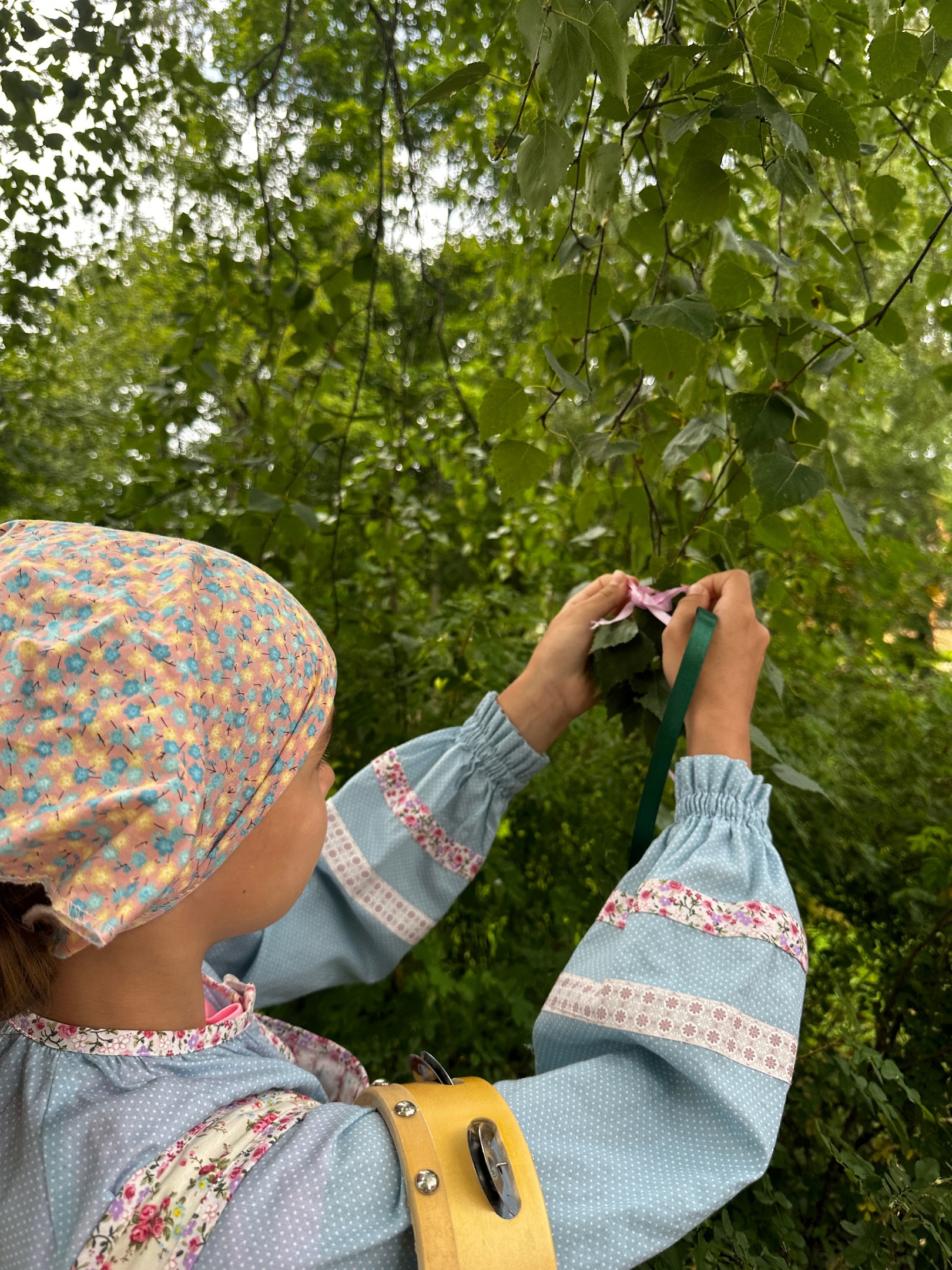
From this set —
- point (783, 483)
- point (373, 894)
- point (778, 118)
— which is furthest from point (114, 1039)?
point (778, 118)

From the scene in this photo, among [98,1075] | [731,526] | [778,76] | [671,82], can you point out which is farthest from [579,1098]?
[671,82]

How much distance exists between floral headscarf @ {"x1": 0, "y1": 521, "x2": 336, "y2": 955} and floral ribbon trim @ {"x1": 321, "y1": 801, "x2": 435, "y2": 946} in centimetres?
44

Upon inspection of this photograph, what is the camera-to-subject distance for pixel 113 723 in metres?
0.61

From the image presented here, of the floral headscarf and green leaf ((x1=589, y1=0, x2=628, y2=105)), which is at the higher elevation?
green leaf ((x1=589, y1=0, x2=628, y2=105))

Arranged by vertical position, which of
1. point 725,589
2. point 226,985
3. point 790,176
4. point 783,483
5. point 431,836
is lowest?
point 226,985

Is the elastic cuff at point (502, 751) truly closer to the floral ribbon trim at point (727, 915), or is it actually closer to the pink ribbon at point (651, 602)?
the pink ribbon at point (651, 602)

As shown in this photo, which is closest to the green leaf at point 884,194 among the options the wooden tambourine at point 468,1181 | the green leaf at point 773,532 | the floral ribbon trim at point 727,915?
the green leaf at point 773,532

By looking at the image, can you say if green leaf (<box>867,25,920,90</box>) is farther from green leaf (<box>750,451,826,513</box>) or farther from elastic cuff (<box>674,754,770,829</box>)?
elastic cuff (<box>674,754,770,829</box>)

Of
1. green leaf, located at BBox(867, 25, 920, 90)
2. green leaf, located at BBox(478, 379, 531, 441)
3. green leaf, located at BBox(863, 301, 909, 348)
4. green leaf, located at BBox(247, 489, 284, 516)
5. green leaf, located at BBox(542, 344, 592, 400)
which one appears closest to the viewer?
green leaf, located at BBox(867, 25, 920, 90)

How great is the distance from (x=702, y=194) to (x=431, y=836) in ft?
2.55

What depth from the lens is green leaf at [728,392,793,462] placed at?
0.97 m

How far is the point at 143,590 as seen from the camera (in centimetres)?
67

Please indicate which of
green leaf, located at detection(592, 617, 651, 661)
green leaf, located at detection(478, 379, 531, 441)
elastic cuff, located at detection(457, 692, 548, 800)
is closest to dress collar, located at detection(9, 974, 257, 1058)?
elastic cuff, located at detection(457, 692, 548, 800)

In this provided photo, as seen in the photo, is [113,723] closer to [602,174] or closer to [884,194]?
[602,174]
